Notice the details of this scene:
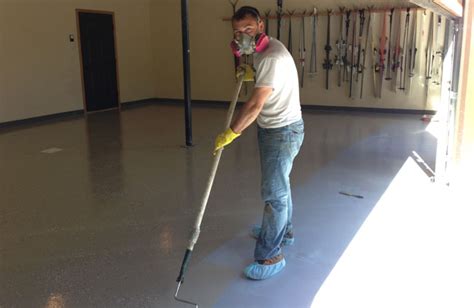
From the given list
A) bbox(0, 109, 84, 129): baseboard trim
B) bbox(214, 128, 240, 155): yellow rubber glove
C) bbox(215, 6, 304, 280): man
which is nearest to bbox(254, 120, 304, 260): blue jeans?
bbox(215, 6, 304, 280): man

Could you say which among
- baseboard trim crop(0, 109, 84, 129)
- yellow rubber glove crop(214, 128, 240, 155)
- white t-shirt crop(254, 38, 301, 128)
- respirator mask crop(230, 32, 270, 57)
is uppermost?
respirator mask crop(230, 32, 270, 57)

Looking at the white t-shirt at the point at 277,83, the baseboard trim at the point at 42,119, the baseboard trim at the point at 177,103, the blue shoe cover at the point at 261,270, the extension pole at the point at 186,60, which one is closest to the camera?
the white t-shirt at the point at 277,83

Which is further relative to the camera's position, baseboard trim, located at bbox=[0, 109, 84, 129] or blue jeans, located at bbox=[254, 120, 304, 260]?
baseboard trim, located at bbox=[0, 109, 84, 129]

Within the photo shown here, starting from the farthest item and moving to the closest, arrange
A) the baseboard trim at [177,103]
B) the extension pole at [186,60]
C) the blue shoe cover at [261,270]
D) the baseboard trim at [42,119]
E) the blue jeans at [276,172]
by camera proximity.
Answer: the baseboard trim at [177,103] → the baseboard trim at [42,119] → the extension pole at [186,60] → the blue shoe cover at [261,270] → the blue jeans at [276,172]

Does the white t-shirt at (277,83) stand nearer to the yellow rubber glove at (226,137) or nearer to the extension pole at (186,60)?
the yellow rubber glove at (226,137)

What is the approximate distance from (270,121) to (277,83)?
9.4 inches

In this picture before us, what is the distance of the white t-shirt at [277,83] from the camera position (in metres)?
2.34

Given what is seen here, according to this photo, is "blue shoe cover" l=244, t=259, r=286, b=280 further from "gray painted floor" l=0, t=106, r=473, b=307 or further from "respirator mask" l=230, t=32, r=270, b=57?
"respirator mask" l=230, t=32, r=270, b=57

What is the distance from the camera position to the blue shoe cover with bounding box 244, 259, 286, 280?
2.62 m

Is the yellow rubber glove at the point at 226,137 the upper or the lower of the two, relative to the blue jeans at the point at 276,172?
upper

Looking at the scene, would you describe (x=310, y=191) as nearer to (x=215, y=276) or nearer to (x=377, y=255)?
(x=377, y=255)

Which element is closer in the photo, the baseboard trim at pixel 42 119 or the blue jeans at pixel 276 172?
the blue jeans at pixel 276 172

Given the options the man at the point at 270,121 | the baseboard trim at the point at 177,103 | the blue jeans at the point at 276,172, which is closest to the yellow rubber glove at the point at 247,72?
the man at the point at 270,121

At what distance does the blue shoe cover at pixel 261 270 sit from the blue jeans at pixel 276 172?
0.39ft
